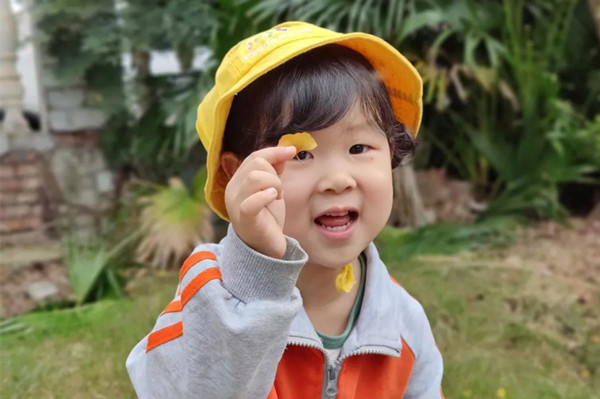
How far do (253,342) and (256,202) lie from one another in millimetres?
208

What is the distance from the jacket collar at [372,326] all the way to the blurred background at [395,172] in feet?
4.92

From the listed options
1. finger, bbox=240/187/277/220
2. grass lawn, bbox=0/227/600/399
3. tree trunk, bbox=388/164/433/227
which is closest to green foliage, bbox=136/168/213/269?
grass lawn, bbox=0/227/600/399

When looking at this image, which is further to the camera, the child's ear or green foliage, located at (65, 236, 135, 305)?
green foliage, located at (65, 236, 135, 305)

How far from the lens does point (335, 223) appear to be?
1.23 m

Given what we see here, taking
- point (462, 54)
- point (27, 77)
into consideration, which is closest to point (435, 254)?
point (462, 54)

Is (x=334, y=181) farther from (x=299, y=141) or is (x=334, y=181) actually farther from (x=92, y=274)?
(x=92, y=274)

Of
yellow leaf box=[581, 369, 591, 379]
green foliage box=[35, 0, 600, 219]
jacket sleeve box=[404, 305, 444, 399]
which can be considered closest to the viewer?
jacket sleeve box=[404, 305, 444, 399]

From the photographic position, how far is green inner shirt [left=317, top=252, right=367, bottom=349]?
55.1 inches

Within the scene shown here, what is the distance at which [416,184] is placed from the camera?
15.3ft

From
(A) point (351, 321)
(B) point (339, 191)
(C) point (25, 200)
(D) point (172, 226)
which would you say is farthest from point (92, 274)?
(B) point (339, 191)

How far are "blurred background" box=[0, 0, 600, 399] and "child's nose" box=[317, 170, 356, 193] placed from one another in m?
1.84

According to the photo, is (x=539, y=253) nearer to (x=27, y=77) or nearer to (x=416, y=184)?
(x=416, y=184)

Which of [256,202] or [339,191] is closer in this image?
[256,202]

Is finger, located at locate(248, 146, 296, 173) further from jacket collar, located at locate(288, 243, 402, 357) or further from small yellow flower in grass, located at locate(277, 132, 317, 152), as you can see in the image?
jacket collar, located at locate(288, 243, 402, 357)
